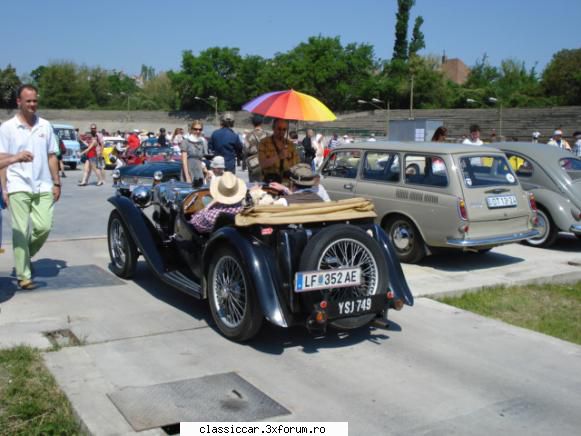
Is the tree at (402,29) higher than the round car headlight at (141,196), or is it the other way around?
the tree at (402,29)

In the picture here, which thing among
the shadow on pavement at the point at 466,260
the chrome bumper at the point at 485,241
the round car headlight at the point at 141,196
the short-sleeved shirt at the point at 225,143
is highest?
the short-sleeved shirt at the point at 225,143

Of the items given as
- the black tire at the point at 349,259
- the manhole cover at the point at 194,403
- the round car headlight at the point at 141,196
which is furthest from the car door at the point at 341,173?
the manhole cover at the point at 194,403

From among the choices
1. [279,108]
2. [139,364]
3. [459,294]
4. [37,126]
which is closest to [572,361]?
[459,294]

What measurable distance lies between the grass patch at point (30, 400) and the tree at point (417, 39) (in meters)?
96.6

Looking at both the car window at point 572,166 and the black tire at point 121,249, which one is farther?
the car window at point 572,166

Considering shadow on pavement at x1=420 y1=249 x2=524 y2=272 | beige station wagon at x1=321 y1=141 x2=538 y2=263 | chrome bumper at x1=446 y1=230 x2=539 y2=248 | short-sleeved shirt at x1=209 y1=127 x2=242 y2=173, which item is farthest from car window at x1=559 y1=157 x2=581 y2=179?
short-sleeved shirt at x1=209 y1=127 x2=242 y2=173

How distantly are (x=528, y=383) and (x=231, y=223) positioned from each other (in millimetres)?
2693

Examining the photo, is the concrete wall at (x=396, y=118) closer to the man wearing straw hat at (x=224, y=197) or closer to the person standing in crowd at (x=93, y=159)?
the person standing in crowd at (x=93, y=159)

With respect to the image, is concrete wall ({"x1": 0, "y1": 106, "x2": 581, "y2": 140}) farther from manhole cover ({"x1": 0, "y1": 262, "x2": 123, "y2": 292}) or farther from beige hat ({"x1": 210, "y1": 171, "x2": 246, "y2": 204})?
beige hat ({"x1": 210, "y1": 171, "x2": 246, "y2": 204})

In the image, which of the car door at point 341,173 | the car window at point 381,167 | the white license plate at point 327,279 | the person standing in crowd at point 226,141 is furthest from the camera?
the person standing in crowd at point 226,141

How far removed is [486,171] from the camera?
852 cm

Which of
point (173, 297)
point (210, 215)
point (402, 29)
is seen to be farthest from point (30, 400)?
point (402, 29)

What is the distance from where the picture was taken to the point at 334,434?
3682 mm

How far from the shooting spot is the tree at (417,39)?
9594 cm
